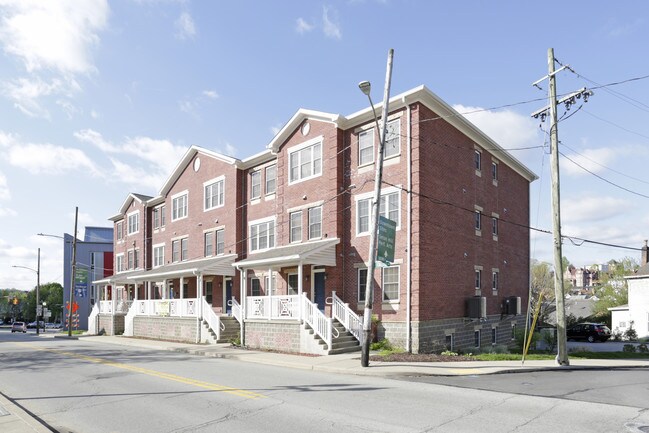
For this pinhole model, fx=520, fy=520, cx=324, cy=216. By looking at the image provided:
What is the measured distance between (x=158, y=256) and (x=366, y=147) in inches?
890

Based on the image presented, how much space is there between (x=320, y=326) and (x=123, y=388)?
9.04 m

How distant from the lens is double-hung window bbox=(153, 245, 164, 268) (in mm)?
38975

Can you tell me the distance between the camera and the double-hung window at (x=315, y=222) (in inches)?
973

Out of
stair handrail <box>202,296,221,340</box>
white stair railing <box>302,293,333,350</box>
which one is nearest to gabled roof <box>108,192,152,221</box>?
stair handrail <box>202,296,221,340</box>

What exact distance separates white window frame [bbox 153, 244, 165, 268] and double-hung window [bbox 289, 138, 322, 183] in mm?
16644

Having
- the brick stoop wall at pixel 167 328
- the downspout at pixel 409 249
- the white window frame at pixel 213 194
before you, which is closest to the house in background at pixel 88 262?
the brick stoop wall at pixel 167 328

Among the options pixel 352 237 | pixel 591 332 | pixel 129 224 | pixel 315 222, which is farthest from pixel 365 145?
pixel 129 224

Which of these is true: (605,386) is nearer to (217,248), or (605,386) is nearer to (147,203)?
(217,248)

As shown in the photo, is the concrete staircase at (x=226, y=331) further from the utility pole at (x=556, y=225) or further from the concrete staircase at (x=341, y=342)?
the utility pole at (x=556, y=225)

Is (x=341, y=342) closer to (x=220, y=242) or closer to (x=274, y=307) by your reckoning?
(x=274, y=307)

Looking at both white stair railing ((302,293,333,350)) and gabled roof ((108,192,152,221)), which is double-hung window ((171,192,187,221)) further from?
white stair railing ((302,293,333,350))

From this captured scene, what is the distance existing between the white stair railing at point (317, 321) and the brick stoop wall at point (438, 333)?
2.60m

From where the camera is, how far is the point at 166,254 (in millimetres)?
38031

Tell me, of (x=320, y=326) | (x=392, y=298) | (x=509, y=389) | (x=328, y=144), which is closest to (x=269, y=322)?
(x=320, y=326)
